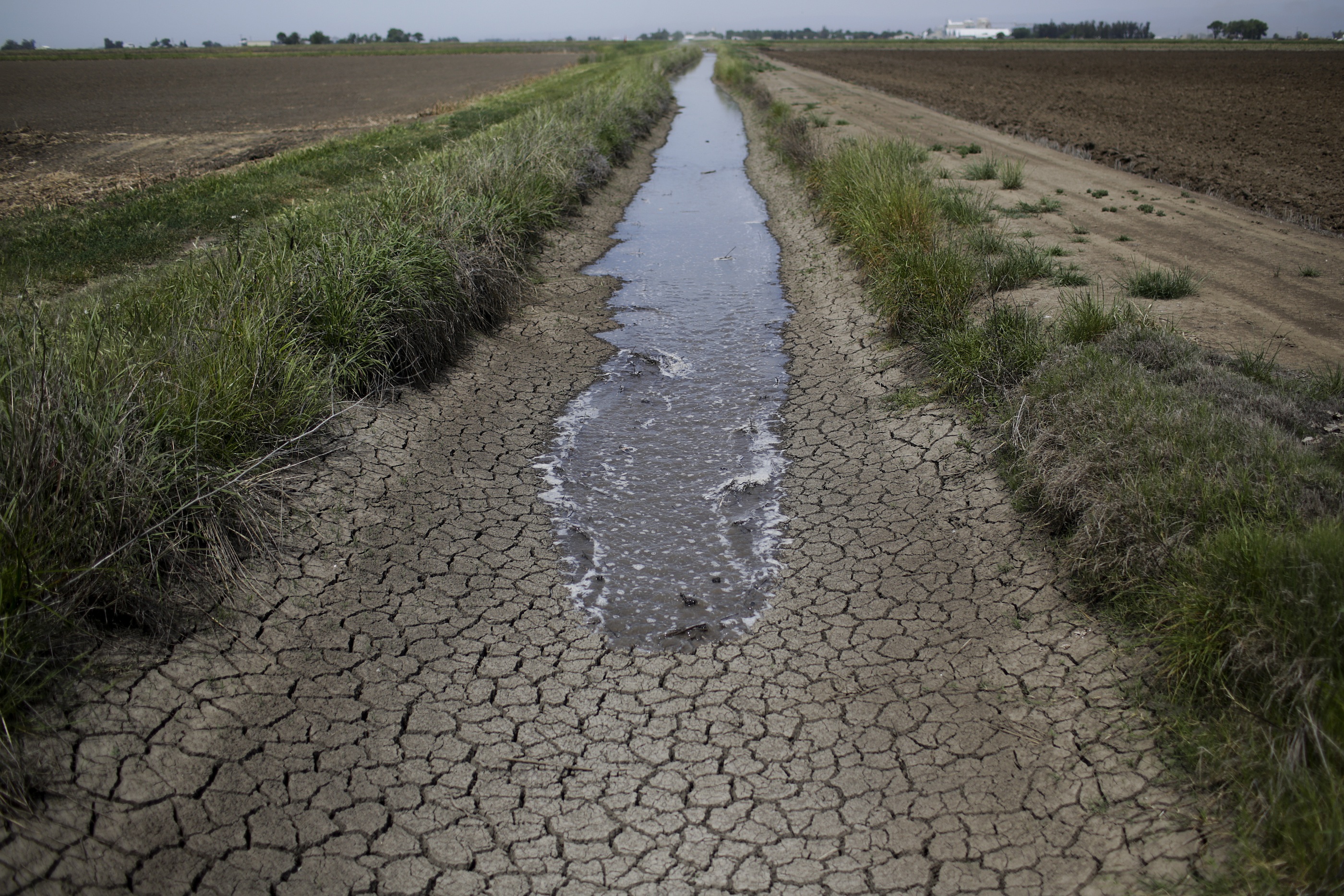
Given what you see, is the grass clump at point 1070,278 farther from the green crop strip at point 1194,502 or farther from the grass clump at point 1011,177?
the grass clump at point 1011,177

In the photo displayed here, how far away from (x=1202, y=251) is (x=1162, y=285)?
2.41 metres

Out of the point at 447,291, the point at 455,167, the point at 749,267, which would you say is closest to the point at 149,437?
the point at 447,291

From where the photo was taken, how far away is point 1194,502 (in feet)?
12.5

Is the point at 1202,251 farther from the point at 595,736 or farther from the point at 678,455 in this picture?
the point at 595,736

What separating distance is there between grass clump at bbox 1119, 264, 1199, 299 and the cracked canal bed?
3193mm

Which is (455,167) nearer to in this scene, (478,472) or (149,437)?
(478,472)

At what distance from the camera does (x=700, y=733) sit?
357cm

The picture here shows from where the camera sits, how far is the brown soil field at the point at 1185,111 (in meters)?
14.2

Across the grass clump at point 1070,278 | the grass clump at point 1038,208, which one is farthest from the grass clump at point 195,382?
the grass clump at point 1038,208

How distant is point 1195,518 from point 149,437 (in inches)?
184

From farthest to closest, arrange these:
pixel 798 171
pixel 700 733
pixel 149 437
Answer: pixel 798 171
pixel 149 437
pixel 700 733

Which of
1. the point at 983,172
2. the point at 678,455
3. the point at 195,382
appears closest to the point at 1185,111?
the point at 983,172

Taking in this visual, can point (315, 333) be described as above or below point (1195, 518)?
above

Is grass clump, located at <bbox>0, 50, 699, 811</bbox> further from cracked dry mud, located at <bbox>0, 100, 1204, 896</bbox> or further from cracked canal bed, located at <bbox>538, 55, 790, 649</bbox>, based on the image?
cracked canal bed, located at <bbox>538, 55, 790, 649</bbox>
